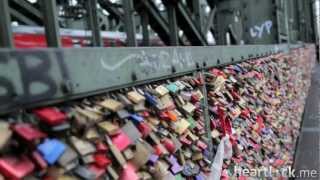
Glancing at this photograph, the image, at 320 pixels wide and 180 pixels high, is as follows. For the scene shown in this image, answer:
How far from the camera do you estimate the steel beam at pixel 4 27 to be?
165 centimetres

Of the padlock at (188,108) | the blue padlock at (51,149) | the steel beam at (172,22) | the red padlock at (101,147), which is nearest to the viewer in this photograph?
the blue padlock at (51,149)

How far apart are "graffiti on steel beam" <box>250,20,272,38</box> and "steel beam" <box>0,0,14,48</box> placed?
7.36 m

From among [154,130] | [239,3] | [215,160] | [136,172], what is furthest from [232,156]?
[239,3]

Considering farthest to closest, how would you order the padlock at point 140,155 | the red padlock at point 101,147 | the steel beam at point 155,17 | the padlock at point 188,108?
the steel beam at point 155,17 < the padlock at point 188,108 < the padlock at point 140,155 < the red padlock at point 101,147

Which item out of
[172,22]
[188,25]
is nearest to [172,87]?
[172,22]

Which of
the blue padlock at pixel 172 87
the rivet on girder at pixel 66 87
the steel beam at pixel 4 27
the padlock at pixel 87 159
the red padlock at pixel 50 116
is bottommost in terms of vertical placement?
the padlock at pixel 87 159

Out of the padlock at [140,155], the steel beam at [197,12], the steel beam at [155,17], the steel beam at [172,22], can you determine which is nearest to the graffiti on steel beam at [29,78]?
the padlock at [140,155]

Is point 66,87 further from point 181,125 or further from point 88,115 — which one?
point 181,125

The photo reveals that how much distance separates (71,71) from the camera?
4.52 ft

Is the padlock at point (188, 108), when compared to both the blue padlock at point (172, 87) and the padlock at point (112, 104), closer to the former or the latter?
the blue padlock at point (172, 87)

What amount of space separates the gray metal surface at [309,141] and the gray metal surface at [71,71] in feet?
12.1

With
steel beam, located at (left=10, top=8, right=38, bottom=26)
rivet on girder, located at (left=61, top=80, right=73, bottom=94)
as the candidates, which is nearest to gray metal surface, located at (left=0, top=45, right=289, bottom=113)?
rivet on girder, located at (left=61, top=80, right=73, bottom=94)

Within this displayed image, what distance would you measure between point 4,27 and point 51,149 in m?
0.64

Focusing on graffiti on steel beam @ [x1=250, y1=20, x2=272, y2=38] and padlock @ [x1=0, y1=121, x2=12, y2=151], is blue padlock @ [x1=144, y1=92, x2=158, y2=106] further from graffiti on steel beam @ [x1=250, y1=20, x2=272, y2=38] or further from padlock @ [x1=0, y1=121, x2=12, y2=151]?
graffiti on steel beam @ [x1=250, y1=20, x2=272, y2=38]
